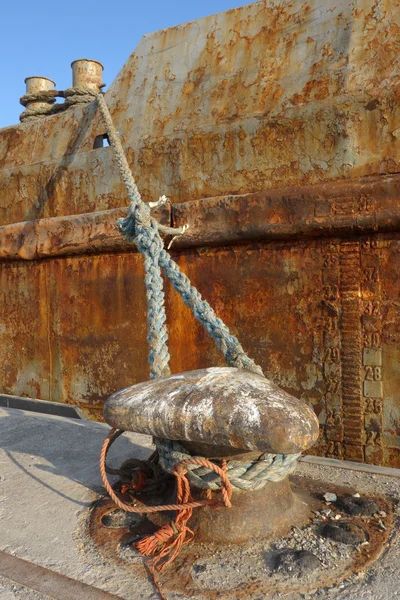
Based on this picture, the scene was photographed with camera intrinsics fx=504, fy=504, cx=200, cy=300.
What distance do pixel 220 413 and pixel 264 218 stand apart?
1.64 m

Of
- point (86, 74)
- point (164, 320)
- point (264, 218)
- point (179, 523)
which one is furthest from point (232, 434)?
point (86, 74)

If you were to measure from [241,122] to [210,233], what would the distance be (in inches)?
29.2

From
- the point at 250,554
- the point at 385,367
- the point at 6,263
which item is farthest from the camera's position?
the point at 6,263

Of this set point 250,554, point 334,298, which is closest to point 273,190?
point 334,298

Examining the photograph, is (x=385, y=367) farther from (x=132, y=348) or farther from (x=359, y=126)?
(x=132, y=348)

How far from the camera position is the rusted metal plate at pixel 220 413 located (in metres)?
1.64

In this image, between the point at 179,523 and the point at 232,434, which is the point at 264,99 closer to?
the point at 232,434

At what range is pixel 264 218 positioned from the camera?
304 cm

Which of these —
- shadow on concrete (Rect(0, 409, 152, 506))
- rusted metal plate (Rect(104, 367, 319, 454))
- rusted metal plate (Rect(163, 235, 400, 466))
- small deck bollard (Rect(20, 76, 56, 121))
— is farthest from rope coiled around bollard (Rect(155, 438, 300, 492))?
small deck bollard (Rect(20, 76, 56, 121))

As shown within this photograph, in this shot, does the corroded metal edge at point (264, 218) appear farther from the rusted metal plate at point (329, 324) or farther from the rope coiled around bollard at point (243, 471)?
the rope coiled around bollard at point (243, 471)

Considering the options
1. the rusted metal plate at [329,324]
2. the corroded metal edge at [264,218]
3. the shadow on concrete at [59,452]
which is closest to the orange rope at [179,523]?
the shadow on concrete at [59,452]

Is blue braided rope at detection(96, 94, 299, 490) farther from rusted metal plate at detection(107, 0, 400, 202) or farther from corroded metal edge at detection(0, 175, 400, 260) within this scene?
rusted metal plate at detection(107, 0, 400, 202)

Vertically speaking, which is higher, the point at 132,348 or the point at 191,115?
the point at 191,115

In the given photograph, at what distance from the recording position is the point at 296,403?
5.81ft
